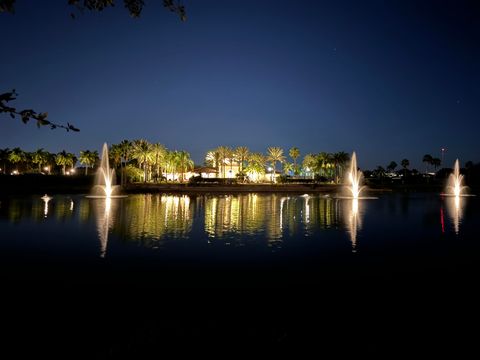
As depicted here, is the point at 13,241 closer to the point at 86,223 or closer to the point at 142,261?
the point at 86,223

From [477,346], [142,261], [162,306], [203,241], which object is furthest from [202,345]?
[203,241]

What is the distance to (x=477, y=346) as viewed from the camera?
732 centimetres

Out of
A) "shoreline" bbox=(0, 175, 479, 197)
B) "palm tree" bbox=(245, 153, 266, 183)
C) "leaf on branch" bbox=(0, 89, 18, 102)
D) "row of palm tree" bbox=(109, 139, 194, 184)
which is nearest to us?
"leaf on branch" bbox=(0, 89, 18, 102)

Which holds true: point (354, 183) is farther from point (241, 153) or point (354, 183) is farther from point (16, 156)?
point (16, 156)

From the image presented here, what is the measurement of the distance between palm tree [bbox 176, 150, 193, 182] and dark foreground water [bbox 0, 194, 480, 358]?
9614 centimetres

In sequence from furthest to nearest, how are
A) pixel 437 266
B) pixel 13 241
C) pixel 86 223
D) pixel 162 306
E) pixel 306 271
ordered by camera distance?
pixel 86 223, pixel 13 241, pixel 437 266, pixel 306 271, pixel 162 306

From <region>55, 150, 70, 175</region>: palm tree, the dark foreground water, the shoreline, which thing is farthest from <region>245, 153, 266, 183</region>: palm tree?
the dark foreground water

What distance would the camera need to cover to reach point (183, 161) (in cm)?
12056

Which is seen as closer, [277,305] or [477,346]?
[477,346]

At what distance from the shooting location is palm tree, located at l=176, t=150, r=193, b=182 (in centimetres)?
11900

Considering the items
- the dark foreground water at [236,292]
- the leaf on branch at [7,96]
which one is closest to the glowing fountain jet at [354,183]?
the dark foreground water at [236,292]

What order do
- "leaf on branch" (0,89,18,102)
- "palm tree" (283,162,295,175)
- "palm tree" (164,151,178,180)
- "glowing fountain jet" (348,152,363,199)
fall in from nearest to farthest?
"leaf on branch" (0,89,18,102), "glowing fountain jet" (348,152,363,199), "palm tree" (164,151,178,180), "palm tree" (283,162,295,175)

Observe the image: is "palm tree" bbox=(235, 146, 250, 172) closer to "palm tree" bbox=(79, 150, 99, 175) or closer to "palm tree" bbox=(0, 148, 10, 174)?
"palm tree" bbox=(79, 150, 99, 175)

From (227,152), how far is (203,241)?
10503cm
